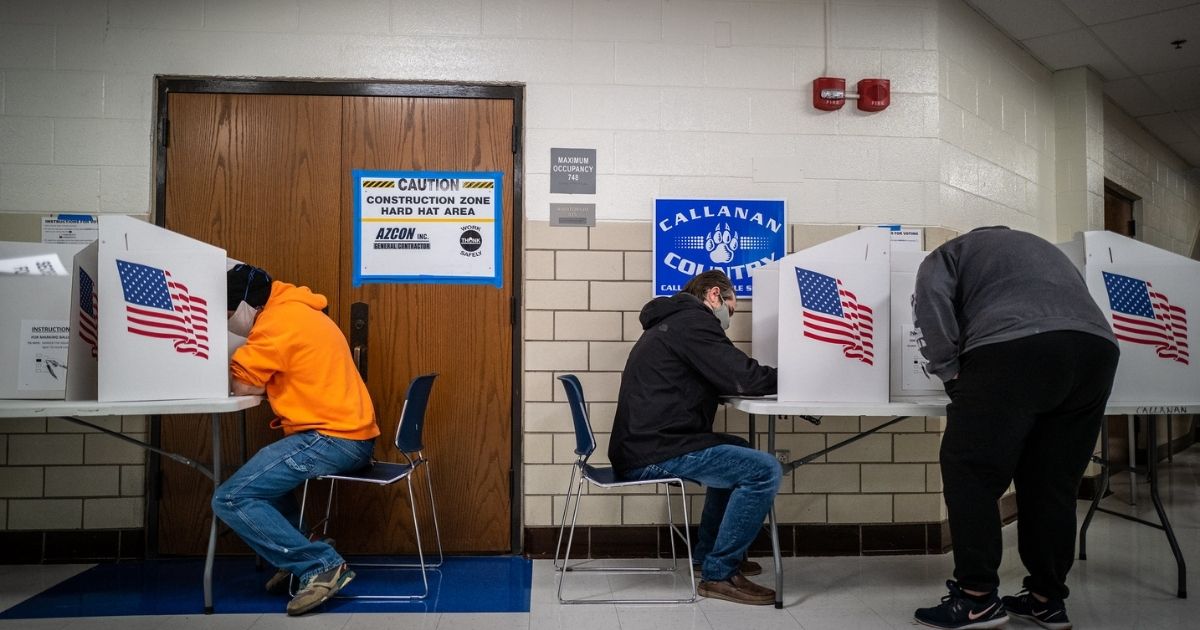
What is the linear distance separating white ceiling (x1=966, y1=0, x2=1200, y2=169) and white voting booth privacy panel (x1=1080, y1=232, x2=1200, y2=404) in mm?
1505

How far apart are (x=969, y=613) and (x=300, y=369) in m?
2.42

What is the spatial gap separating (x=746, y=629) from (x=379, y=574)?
1.52 metres

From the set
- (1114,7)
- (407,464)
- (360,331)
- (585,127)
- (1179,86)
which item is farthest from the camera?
(1179,86)

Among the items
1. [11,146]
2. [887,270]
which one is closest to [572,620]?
[887,270]

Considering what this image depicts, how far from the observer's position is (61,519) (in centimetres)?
316

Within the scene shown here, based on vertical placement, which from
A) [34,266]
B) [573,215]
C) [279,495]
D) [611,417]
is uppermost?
[573,215]

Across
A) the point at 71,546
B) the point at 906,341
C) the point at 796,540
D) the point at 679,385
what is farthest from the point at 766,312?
the point at 71,546

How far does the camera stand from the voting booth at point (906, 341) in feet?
9.24

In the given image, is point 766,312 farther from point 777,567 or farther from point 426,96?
point 426,96

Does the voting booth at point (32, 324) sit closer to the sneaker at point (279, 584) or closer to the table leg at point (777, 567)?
the sneaker at point (279, 584)

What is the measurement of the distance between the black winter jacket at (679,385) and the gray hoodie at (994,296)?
0.59 meters

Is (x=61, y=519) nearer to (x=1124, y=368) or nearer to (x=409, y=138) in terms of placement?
(x=409, y=138)

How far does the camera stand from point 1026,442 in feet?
7.80

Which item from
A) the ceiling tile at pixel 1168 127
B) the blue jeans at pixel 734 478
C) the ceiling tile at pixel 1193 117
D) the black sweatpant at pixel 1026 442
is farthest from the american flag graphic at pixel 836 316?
the ceiling tile at pixel 1193 117
